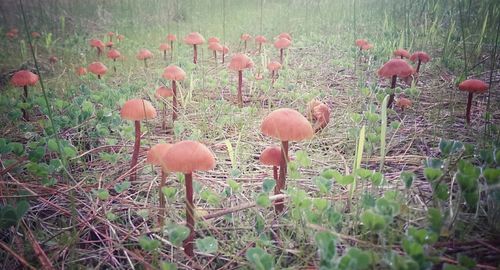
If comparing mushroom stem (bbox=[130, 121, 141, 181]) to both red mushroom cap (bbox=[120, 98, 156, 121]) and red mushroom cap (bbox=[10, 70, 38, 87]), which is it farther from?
red mushroom cap (bbox=[10, 70, 38, 87])

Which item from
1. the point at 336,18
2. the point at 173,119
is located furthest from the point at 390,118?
the point at 336,18

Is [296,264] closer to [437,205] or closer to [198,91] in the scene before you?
[437,205]

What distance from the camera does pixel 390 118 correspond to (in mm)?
3010

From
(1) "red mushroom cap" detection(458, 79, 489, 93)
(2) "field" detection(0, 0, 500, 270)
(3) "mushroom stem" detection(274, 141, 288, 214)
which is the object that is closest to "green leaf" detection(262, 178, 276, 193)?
(2) "field" detection(0, 0, 500, 270)

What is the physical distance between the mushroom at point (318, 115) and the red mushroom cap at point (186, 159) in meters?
1.45

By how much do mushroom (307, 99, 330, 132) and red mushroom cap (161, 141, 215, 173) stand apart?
1.45 m

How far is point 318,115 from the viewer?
2.71 metres

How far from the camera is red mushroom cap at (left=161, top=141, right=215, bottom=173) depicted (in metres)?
1.33

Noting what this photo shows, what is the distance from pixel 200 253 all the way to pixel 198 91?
279 cm

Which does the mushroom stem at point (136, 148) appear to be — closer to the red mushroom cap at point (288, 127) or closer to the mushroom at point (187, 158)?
the mushroom at point (187, 158)

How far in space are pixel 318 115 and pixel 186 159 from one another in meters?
1.62

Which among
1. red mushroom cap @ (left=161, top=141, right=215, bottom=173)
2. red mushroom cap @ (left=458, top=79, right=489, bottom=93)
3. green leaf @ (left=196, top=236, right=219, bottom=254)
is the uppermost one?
red mushroom cap @ (left=458, top=79, right=489, bottom=93)

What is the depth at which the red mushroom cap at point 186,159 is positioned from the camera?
1.33 m

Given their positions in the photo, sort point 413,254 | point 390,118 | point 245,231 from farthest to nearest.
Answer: point 390,118 → point 245,231 → point 413,254
